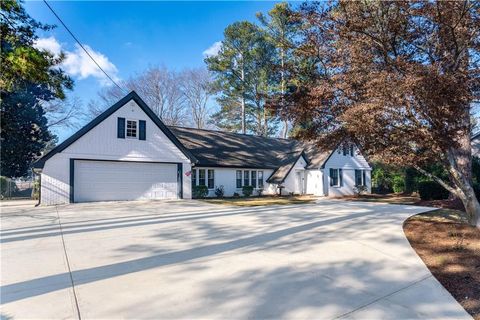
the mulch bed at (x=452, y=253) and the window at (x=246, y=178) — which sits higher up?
the window at (x=246, y=178)

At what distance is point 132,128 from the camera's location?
18797 millimetres

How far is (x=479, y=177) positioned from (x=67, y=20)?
23566mm

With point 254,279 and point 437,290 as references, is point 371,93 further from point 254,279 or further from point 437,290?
point 254,279

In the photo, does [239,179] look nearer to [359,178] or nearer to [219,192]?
[219,192]

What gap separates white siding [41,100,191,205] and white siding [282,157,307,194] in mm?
8570

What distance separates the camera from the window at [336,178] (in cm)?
2549

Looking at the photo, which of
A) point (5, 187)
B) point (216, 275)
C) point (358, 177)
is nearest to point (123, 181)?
point (5, 187)

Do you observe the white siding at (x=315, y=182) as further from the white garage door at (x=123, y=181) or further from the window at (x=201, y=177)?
the white garage door at (x=123, y=181)

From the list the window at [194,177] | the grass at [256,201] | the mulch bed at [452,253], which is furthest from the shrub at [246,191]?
the mulch bed at [452,253]

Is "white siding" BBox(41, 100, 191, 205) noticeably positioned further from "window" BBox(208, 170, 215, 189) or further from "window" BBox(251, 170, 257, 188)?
"window" BBox(251, 170, 257, 188)

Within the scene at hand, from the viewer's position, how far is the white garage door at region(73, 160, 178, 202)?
56.5 ft

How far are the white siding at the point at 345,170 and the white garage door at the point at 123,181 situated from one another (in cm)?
1211

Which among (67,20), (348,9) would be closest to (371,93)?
(348,9)

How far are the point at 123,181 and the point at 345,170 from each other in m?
17.4
